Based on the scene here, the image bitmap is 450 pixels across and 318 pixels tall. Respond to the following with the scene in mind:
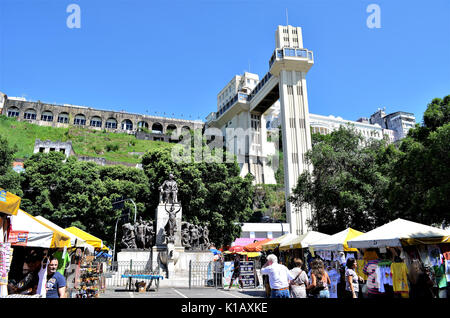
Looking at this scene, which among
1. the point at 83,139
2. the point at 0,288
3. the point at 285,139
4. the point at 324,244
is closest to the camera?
the point at 0,288

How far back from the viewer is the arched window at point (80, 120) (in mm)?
91312

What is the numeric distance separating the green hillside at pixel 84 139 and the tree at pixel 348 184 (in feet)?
155

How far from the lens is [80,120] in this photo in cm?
9219

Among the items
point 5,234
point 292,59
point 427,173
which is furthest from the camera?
point 292,59

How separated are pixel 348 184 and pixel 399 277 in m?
15.3

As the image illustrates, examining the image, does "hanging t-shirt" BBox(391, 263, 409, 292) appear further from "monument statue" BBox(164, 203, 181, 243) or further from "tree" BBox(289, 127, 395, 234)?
"monument statue" BBox(164, 203, 181, 243)

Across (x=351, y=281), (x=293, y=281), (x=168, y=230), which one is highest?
(x=168, y=230)

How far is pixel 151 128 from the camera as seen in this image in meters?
99.6

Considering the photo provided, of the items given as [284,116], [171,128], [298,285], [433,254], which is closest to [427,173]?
[433,254]

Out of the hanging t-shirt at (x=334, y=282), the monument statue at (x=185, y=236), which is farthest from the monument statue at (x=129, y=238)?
the hanging t-shirt at (x=334, y=282)

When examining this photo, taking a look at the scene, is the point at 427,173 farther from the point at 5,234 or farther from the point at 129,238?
the point at 129,238

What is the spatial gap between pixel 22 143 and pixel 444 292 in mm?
79536
